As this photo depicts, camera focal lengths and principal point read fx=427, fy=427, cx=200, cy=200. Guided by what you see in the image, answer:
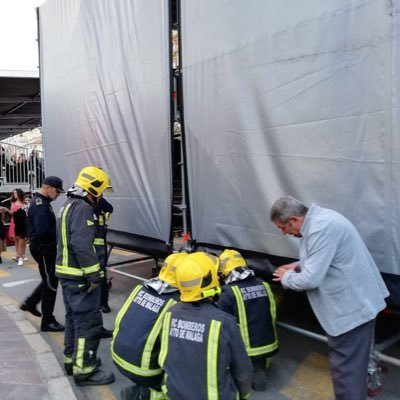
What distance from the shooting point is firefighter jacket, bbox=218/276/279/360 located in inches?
120

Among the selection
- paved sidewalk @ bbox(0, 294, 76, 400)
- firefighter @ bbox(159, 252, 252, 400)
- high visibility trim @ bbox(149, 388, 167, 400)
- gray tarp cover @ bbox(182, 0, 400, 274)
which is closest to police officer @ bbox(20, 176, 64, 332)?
paved sidewalk @ bbox(0, 294, 76, 400)

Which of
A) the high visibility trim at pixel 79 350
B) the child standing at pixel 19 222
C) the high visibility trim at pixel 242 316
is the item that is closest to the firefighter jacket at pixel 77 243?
the high visibility trim at pixel 79 350

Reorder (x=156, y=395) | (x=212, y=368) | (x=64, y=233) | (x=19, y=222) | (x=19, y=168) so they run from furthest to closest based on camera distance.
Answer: (x=19, y=168) → (x=19, y=222) → (x=64, y=233) → (x=156, y=395) → (x=212, y=368)

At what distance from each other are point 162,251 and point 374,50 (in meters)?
2.67

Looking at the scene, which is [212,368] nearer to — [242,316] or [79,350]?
[242,316]

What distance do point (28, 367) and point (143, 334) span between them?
1.62 meters

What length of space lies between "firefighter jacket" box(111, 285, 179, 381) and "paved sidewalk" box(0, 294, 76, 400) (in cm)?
87

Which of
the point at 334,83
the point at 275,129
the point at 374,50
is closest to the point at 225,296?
the point at 275,129

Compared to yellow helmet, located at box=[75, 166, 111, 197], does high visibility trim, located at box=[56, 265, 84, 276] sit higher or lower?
lower

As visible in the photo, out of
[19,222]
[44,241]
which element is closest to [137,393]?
[44,241]

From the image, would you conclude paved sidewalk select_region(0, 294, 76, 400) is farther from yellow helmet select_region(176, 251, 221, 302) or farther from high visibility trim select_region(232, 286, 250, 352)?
yellow helmet select_region(176, 251, 221, 302)

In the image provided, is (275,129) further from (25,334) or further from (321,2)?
(25,334)

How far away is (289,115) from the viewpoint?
112 inches

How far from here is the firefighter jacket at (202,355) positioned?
6.72 ft
